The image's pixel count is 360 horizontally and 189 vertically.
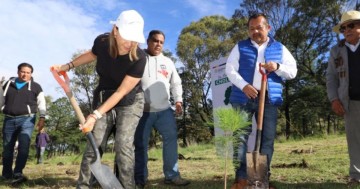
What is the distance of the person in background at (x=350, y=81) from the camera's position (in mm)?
3871

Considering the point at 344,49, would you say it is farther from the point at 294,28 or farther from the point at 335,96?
the point at 294,28

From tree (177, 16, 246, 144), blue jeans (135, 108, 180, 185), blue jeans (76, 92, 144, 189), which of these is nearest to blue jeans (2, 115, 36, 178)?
blue jeans (135, 108, 180, 185)

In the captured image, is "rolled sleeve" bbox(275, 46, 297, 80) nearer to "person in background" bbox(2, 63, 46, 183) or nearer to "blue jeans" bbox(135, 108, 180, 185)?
"blue jeans" bbox(135, 108, 180, 185)

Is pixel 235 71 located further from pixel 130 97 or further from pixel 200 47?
pixel 200 47

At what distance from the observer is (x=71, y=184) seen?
4551mm

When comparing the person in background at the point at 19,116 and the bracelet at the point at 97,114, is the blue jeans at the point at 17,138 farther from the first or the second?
the bracelet at the point at 97,114

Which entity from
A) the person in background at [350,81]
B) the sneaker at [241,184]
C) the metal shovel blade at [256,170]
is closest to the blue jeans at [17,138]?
the sneaker at [241,184]

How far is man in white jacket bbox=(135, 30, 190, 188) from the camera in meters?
4.27

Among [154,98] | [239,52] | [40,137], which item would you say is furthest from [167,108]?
[40,137]

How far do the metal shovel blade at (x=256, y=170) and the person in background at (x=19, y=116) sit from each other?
357 cm

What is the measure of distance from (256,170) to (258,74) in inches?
41.7

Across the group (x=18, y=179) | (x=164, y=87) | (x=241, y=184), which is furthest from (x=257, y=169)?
(x=18, y=179)

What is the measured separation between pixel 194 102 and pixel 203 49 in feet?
14.6

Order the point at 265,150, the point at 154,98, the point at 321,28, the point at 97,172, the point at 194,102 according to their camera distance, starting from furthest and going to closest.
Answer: the point at 194,102 → the point at 321,28 → the point at 154,98 → the point at 265,150 → the point at 97,172
